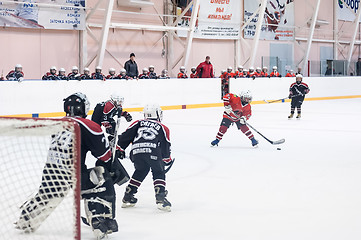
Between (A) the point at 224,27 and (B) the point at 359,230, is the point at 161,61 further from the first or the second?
(B) the point at 359,230

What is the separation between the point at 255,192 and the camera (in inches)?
215

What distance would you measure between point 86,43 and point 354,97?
11125 millimetres

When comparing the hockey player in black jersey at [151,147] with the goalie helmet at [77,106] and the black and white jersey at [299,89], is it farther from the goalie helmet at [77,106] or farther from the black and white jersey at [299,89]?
the black and white jersey at [299,89]

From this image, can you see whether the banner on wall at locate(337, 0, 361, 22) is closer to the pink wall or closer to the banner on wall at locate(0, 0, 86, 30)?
the pink wall

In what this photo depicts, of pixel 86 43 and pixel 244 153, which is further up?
pixel 86 43

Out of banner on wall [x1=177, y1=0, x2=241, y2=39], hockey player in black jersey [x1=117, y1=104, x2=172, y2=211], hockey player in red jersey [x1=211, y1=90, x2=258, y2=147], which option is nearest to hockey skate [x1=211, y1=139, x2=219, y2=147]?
hockey player in red jersey [x1=211, y1=90, x2=258, y2=147]

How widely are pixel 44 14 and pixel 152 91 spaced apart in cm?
390

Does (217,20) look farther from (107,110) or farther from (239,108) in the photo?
(107,110)

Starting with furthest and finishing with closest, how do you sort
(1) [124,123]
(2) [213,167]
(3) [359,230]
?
(1) [124,123] → (2) [213,167] → (3) [359,230]

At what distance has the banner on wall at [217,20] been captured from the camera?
20859 millimetres

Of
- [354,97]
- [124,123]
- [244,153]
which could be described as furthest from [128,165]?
[354,97]

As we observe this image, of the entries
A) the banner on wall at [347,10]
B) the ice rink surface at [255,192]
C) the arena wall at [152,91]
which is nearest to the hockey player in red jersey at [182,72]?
the arena wall at [152,91]

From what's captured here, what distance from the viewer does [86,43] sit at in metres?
17.9

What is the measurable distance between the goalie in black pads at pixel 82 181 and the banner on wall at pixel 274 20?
64.0ft
